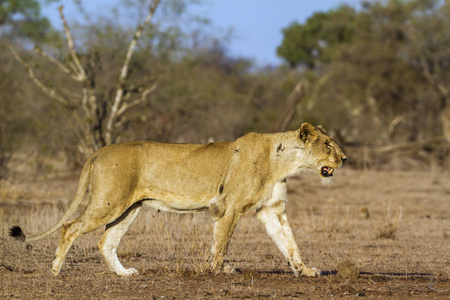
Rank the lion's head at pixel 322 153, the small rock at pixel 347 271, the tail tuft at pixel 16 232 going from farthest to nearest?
1. the lion's head at pixel 322 153
2. the small rock at pixel 347 271
3. the tail tuft at pixel 16 232

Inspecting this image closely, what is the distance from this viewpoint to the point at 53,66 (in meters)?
22.3

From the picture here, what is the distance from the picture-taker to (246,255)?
8375 millimetres

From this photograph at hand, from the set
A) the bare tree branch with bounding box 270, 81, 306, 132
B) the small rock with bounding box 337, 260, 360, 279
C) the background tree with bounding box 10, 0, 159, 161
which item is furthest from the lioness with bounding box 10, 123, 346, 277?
the bare tree branch with bounding box 270, 81, 306, 132

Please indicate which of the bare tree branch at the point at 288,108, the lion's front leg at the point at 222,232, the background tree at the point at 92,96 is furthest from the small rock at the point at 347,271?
the bare tree branch at the point at 288,108

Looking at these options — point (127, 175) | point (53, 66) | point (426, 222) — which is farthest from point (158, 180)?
point (53, 66)

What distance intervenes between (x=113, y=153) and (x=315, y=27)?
3737 centimetres

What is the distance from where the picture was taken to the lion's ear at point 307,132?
6.75 m

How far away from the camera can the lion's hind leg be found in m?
6.68

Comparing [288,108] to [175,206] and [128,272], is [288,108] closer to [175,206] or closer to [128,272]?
[175,206]

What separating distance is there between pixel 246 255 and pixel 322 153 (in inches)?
83.5

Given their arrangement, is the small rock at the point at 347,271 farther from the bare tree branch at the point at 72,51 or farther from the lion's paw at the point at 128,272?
the bare tree branch at the point at 72,51

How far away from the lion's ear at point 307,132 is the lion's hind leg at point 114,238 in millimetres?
1713

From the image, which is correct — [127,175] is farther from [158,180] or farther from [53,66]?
[53,66]

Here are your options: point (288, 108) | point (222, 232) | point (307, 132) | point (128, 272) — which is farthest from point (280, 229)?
point (288, 108)
